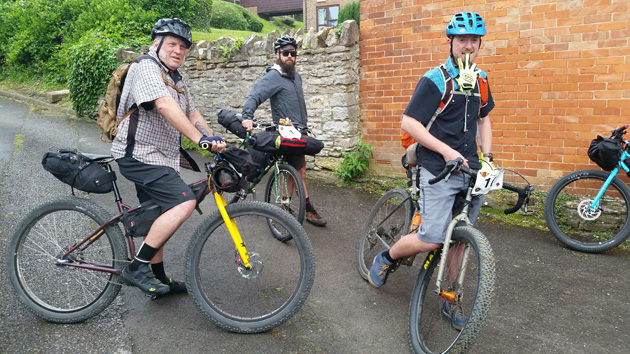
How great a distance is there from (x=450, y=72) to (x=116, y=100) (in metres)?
2.28

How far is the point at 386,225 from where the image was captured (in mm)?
4172

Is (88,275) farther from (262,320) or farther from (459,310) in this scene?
(459,310)

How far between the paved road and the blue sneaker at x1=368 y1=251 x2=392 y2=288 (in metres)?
0.11

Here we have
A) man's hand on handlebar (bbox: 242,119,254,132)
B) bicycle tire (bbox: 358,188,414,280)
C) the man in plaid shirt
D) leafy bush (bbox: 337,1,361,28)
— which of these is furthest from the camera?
leafy bush (bbox: 337,1,361,28)

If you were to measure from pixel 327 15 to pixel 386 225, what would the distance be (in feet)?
101

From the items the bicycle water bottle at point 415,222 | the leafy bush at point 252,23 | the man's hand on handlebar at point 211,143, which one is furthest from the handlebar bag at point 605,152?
Answer: the leafy bush at point 252,23

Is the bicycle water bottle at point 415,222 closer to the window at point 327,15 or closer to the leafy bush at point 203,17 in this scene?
the leafy bush at point 203,17

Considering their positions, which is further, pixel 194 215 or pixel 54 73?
pixel 54 73

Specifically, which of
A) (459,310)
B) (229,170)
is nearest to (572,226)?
(459,310)

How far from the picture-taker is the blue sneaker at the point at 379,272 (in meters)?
3.75

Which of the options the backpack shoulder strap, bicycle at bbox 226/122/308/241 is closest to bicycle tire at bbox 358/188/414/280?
bicycle at bbox 226/122/308/241

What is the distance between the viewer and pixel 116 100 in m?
3.38

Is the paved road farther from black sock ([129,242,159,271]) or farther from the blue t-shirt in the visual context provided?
the blue t-shirt

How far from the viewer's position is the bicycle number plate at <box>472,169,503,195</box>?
2.92 m
